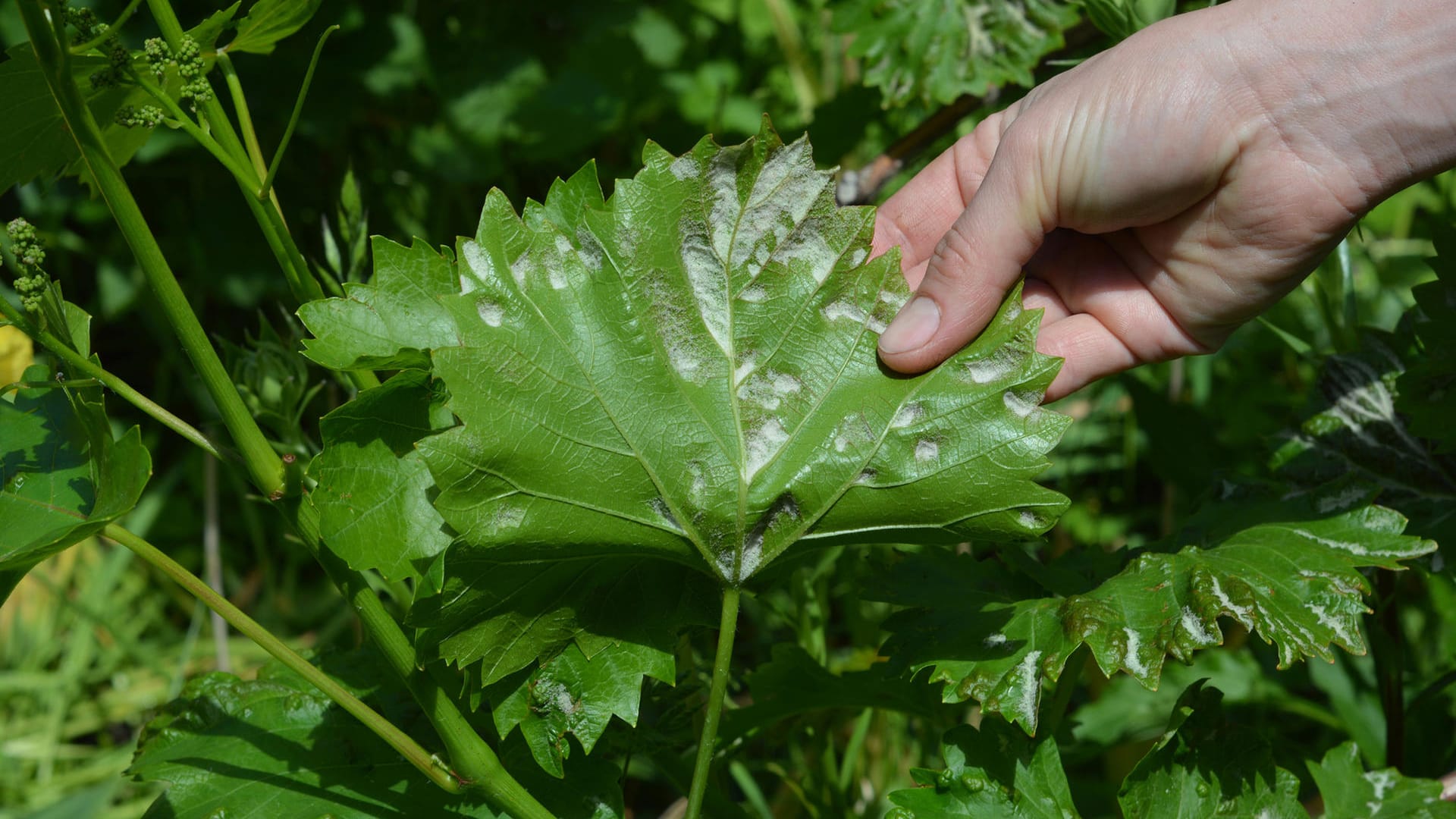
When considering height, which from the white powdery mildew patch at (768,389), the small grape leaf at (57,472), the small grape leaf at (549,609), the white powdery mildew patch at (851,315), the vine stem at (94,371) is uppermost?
the vine stem at (94,371)

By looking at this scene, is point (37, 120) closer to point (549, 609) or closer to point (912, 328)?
point (549, 609)

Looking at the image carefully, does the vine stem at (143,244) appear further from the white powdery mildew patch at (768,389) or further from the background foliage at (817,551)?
the white powdery mildew patch at (768,389)

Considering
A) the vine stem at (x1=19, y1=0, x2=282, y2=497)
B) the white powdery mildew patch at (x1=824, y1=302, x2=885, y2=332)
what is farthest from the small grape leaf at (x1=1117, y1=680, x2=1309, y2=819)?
the vine stem at (x1=19, y1=0, x2=282, y2=497)

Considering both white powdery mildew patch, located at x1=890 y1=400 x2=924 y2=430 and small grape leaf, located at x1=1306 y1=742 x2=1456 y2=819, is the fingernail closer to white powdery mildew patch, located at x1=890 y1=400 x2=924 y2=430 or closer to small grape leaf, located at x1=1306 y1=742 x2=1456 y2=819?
white powdery mildew patch, located at x1=890 y1=400 x2=924 y2=430

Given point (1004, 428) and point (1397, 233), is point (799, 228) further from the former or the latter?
point (1397, 233)

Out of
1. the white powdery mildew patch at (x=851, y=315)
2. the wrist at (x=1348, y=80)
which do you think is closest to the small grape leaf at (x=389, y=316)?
the white powdery mildew patch at (x=851, y=315)

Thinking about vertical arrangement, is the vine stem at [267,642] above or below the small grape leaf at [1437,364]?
above

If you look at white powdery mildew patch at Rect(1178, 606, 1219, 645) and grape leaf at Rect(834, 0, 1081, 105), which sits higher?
grape leaf at Rect(834, 0, 1081, 105)
